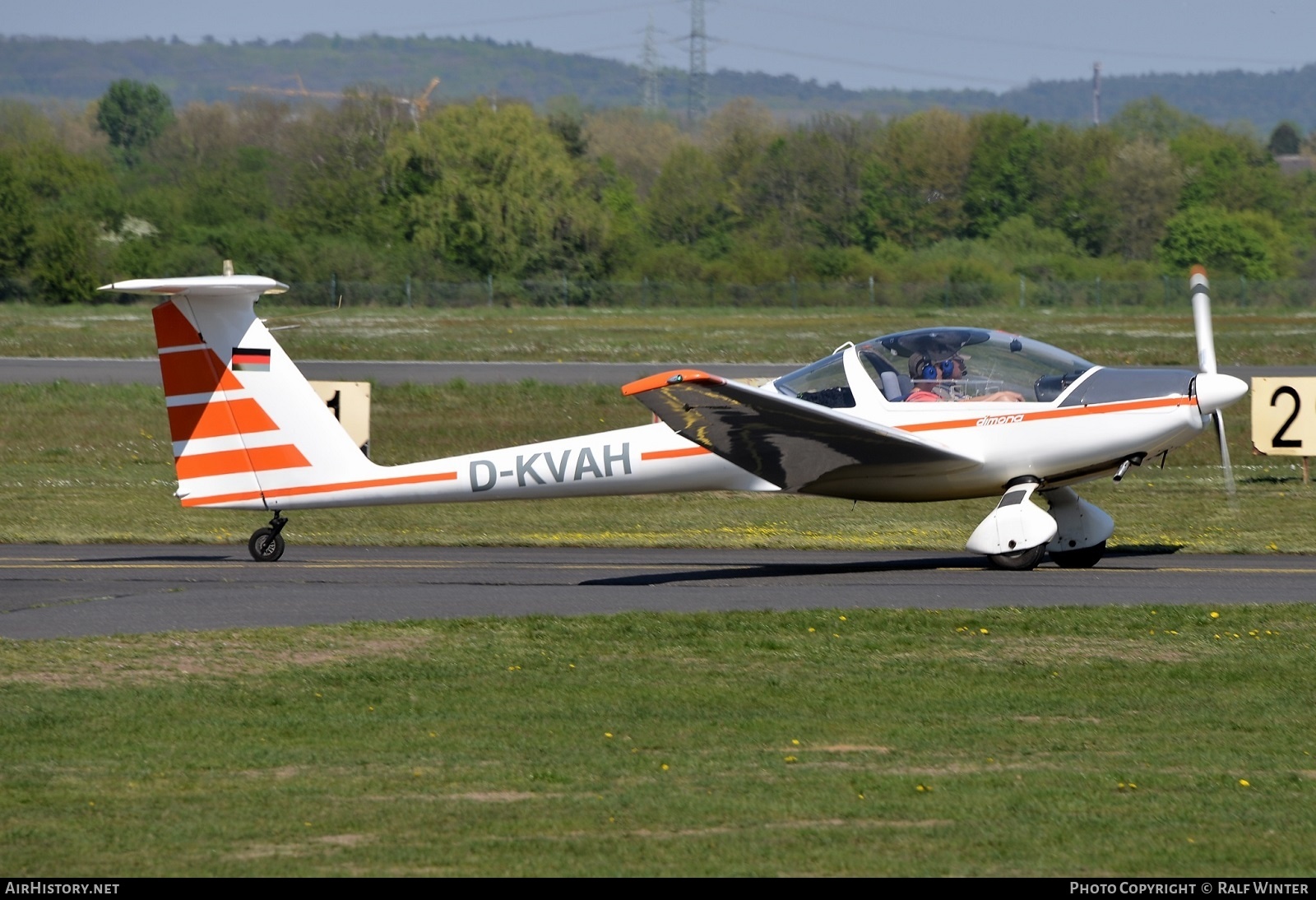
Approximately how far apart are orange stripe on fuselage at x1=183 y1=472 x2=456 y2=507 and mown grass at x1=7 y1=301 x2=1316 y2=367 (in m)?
21.8

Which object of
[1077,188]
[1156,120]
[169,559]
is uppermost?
[1156,120]

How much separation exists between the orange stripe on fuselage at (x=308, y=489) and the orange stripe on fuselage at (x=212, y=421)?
0.60 metres

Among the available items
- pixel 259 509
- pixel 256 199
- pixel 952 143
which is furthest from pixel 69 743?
pixel 952 143

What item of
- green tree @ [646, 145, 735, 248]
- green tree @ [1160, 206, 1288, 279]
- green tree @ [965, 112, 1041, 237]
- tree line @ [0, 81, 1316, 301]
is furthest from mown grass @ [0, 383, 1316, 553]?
green tree @ [965, 112, 1041, 237]

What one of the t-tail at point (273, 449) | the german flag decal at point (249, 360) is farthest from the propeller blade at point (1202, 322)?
the german flag decal at point (249, 360)

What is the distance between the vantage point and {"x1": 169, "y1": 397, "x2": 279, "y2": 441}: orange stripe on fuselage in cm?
1494

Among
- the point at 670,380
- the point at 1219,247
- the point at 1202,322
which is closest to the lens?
the point at 670,380

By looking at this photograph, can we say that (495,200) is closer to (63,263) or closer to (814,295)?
(814,295)

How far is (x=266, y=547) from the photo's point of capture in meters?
15.5

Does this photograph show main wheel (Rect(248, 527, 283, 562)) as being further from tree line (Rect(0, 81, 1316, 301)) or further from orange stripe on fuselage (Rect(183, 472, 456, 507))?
tree line (Rect(0, 81, 1316, 301))

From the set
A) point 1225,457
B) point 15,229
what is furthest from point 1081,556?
point 15,229

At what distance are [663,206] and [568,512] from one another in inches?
3293

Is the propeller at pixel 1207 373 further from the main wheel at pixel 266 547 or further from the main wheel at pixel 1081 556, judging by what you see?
the main wheel at pixel 266 547

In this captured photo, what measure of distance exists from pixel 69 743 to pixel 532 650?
338 cm
